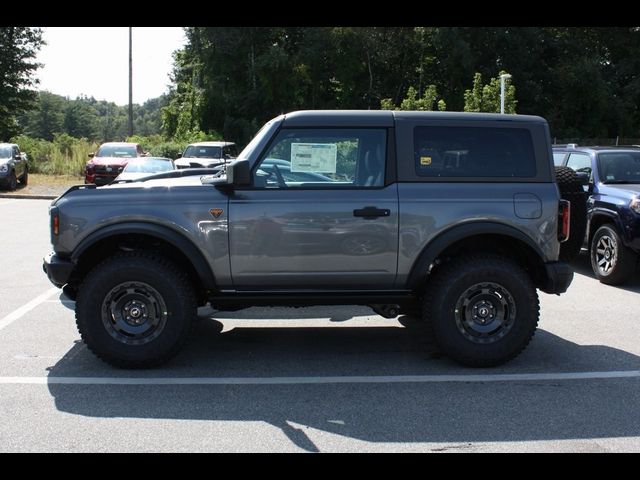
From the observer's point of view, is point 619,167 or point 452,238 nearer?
point 452,238

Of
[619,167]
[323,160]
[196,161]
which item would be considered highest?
[196,161]

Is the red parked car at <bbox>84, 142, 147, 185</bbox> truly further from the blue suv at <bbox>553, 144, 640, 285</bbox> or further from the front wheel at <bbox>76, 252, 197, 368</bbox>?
the front wheel at <bbox>76, 252, 197, 368</bbox>

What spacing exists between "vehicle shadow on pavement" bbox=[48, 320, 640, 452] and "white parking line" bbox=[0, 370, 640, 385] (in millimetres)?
73

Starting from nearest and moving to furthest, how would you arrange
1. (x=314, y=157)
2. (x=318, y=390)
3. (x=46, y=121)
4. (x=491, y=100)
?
(x=318, y=390), (x=314, y=157), (x=491, y=100), (x=46, y=121)

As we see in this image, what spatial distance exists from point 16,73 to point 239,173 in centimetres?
4331

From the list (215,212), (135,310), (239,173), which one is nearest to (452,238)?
(239,173)

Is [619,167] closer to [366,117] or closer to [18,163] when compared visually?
[366,117]

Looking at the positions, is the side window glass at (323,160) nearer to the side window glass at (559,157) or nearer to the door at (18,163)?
the side window glass at (559,157)

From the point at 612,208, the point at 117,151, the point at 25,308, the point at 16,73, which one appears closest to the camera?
the point at 25,308

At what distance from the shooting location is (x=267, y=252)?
16.8 feet

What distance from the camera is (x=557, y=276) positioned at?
527 centimetres

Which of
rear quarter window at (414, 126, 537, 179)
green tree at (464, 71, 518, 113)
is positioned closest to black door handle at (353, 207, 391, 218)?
rear quarter window at (414, 126, 537, 179)
